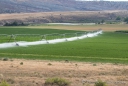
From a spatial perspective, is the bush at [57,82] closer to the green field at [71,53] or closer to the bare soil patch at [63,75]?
the bare soil patch at [63,75]

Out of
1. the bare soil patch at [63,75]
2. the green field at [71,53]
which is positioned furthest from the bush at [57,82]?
the green field at [71,53]

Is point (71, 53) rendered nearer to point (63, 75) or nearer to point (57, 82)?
point (63, 75)

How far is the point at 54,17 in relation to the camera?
595ft

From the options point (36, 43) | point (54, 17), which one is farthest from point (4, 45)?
point (54, 17)

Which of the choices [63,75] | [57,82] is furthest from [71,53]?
[57,82]

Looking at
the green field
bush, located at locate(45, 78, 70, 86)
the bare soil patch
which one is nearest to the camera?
bush, located at locate(45, 78, 70, 86)

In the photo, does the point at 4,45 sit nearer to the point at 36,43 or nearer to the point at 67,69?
the point at 36,43

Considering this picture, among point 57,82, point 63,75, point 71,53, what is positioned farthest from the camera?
point 71,53

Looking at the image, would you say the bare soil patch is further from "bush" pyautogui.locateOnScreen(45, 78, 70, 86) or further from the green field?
the green field

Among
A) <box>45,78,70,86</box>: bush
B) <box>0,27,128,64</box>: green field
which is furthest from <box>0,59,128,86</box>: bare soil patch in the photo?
<box>0,27,128,64</box>: green field

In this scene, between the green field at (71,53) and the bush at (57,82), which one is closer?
Answer: the bush at (57,82)

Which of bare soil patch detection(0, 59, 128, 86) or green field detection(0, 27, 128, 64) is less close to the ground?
bare soil patch detection(0, 59, 128, 86)

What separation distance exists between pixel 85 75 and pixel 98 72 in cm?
130

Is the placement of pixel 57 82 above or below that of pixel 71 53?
above
